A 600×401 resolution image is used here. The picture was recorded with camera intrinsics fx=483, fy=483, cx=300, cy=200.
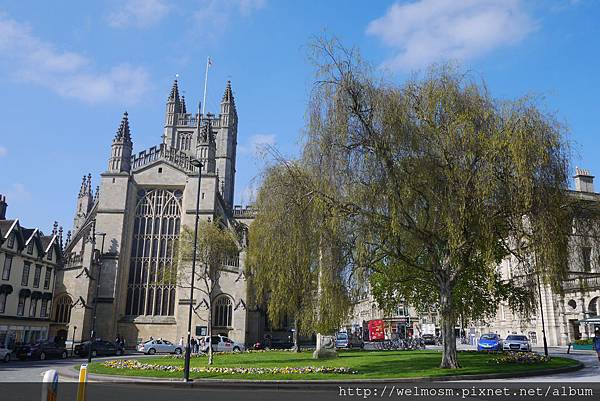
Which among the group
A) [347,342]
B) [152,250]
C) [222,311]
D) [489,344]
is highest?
[152,250]

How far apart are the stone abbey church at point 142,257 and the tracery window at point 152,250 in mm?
104

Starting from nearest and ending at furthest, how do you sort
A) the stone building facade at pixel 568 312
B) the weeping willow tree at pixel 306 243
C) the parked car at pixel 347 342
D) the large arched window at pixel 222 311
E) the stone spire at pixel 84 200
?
the weeping willow tree at pixel 306 243, the stone building facade at pixel 568 312, the large arched window at pixel 222 311, the parked car at pixel 347 342, the stone spire at pixel 84 200

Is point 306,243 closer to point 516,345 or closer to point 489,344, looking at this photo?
point 516,345

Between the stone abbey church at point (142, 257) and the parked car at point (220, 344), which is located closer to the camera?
the parked car at point (220, 344)

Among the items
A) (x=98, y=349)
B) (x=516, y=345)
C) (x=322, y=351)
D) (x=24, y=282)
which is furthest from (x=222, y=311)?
(x=516, y=345)

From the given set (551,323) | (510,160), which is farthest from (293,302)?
(551,323)

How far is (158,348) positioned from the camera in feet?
142

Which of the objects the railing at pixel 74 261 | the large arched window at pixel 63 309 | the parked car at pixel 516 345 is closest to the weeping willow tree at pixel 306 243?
the parked car at pixel 516 345

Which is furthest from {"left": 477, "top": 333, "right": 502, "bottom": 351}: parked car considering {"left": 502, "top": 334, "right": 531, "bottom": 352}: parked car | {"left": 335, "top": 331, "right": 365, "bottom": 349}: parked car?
{"left": 335, "top": 331, "right": 365, "bottom": 349}: parked car

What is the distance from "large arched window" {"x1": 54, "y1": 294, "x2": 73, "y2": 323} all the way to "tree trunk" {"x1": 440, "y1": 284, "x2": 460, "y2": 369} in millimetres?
41057

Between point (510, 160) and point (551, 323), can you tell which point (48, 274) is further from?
point (551, 323)

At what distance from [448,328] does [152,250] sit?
39.4 metres

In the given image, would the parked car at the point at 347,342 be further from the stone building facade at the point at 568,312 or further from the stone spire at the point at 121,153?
the stone spire at the point at 121,153

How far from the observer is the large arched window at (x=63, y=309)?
49.2 meters
